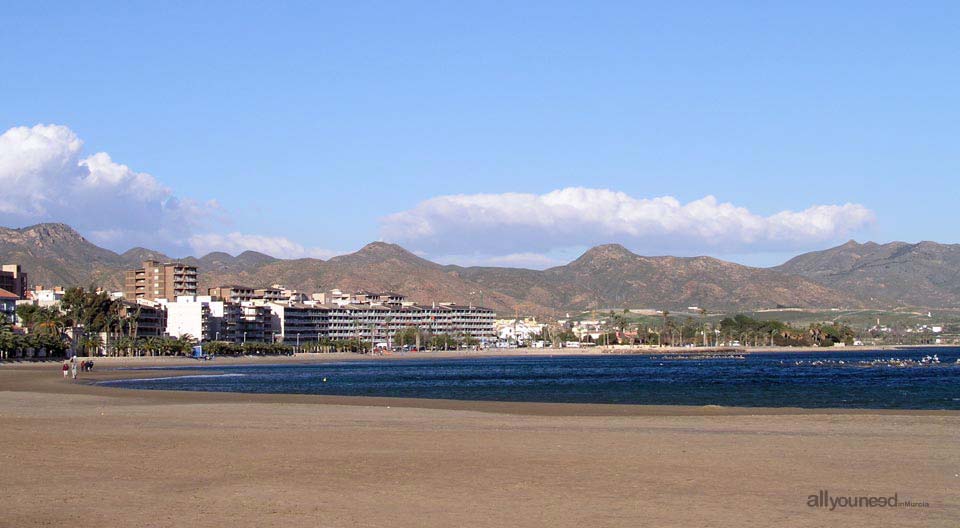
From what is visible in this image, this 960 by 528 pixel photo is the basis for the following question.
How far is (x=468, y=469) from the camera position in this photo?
740 inches

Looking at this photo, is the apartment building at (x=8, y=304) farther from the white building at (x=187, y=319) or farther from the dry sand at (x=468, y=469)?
the dry sand at (x=468, y=469)

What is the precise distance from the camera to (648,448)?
22438 millimetres

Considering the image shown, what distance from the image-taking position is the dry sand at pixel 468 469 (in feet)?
45.6

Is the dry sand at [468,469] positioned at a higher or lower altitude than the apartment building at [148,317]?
lower

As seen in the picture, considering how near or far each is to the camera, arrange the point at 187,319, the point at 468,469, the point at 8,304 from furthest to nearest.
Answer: the point at 187,319 < the point at 8,304 < the point at 468,469

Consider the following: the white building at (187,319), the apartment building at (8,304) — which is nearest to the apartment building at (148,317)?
the white building at (187,319)

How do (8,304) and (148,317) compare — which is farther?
(148,317)

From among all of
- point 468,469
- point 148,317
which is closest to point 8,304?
point 148,317

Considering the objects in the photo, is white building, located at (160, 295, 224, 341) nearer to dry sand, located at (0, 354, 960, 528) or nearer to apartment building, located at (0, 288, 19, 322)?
apartment building, located at (0, 288, 19, 322)

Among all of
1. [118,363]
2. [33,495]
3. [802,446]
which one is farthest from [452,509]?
[118,363]

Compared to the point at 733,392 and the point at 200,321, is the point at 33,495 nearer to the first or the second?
the point at 733,392

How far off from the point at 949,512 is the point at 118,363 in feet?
396

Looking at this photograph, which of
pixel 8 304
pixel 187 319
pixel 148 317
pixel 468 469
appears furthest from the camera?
pixel 187 319

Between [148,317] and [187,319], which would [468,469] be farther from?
[187,319]
